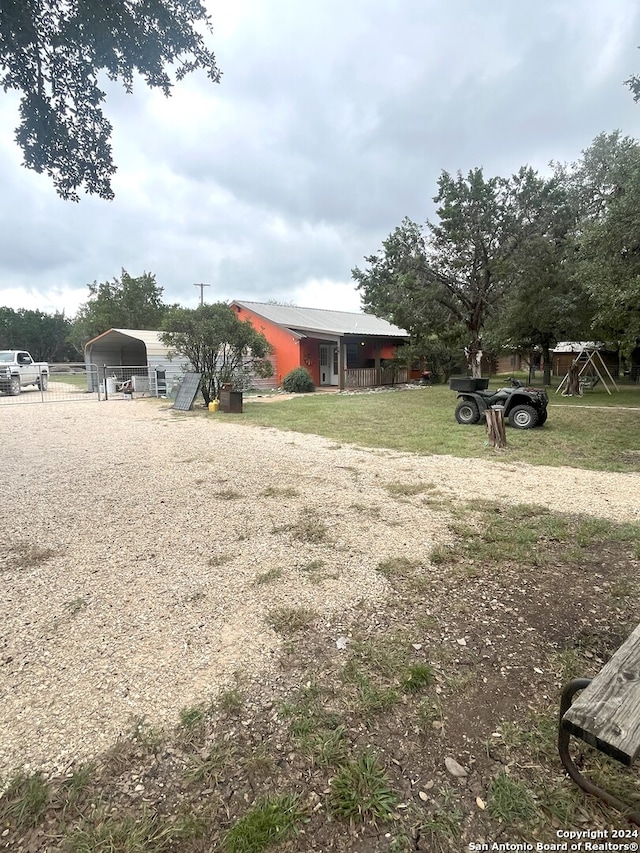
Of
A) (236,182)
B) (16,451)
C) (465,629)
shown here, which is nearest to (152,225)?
(236,182)

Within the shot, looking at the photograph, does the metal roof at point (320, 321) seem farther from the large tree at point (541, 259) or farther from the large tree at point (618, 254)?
the large tree at point (618, 254)

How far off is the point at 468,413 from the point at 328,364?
1263cm

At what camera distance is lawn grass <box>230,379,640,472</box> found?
7.02 meters

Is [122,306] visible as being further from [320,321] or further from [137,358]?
[320,321]

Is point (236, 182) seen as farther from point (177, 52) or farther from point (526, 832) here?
point (526, 832)

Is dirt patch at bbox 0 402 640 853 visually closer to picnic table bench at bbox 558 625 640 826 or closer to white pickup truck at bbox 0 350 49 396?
picnic table bench at bbox 558 625 640 826

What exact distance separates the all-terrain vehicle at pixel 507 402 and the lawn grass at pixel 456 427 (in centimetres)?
34

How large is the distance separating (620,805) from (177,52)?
7018 mm

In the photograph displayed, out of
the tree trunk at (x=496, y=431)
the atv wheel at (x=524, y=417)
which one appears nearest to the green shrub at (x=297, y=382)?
the atv wheel at (x=524, y=417)

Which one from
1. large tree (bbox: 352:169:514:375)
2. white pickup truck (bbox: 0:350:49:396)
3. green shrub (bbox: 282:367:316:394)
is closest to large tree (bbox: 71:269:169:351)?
white pickup truck (bbox: 0:350:49:396)

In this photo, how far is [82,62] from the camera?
4488mm

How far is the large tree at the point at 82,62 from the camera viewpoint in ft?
13.2

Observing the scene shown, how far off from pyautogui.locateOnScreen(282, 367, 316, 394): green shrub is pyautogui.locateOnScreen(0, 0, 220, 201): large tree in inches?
556

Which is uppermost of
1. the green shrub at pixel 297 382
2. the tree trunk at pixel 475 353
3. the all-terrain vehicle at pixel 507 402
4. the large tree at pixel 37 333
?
the large tree at pixel 37 333
